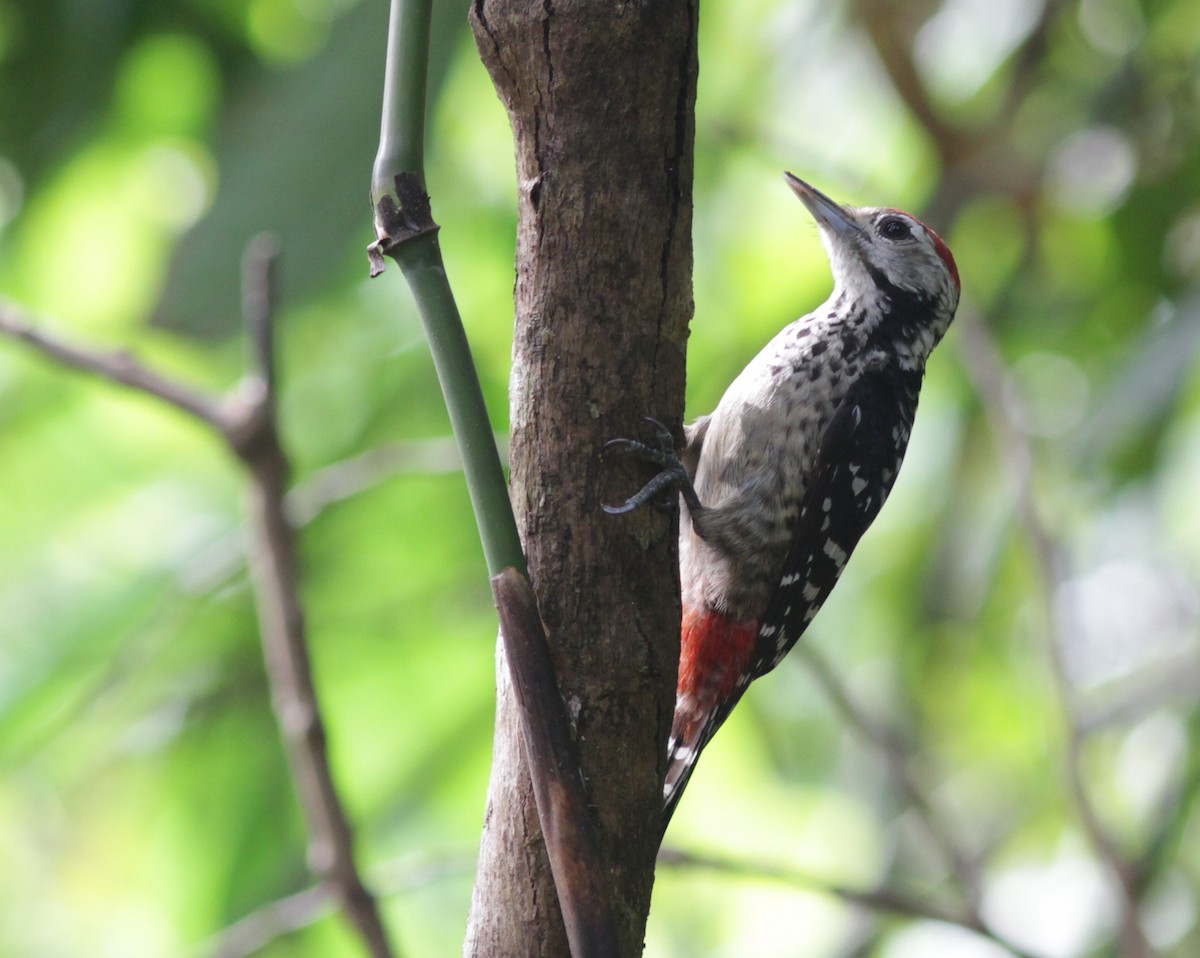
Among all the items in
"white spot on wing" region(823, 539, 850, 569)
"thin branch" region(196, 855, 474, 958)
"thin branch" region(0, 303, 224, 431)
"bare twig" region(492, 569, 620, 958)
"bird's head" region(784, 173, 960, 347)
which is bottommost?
"bare twig" region(492, 569, 620, 958)

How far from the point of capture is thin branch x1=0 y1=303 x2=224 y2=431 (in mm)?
2424

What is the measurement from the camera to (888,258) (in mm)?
2980

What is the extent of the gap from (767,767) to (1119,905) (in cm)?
203

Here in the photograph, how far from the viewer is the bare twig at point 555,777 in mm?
1288

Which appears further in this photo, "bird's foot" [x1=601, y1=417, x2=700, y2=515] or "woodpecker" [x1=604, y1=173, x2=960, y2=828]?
"woodpecker" [x1=604, y1=173, x2=960, y2=828]

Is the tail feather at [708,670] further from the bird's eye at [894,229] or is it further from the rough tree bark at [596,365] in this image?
the rough tree bark at [596,365]

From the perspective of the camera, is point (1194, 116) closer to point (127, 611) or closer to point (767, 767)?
point (767, 767)

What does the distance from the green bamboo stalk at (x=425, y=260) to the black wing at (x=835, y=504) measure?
1.34 metres

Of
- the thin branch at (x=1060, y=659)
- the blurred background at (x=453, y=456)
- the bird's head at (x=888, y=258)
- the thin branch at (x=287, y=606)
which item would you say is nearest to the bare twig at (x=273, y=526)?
the thin branch at (x=287, y=606)

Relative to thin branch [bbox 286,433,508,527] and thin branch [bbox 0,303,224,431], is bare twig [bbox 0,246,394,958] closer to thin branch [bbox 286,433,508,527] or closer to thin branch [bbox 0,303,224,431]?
thin branch [bbox 0,303,224,431]

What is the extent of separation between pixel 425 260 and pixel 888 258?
6.01 ft

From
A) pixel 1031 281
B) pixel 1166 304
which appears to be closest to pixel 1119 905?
pixel 1166 304

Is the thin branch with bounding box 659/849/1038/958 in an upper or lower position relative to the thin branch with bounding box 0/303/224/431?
lower

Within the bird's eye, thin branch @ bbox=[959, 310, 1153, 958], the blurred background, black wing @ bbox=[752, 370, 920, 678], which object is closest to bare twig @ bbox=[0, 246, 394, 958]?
the blurred background
